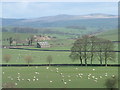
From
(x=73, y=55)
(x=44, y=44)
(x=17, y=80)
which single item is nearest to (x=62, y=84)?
(x=17, y=80)

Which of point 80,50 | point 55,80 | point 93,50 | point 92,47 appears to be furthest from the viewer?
point 92,47

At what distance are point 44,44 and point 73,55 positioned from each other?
235 ft

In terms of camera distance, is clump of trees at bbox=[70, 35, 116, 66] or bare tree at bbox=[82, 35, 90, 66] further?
bare tree at bbox=[82, 35, 90, 66]

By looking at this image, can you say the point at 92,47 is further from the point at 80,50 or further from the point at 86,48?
the point at 80,50

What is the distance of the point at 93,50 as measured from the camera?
68062 mm

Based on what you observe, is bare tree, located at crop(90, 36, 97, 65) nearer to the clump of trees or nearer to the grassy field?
the clump of trees

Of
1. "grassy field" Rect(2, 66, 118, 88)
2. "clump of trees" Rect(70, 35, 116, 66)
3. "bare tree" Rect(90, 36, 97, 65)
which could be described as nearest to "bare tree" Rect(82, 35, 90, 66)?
"clump of trees" Rect(70, 35, 116, 66)

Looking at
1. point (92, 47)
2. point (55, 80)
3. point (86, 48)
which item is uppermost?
point (92, 47)

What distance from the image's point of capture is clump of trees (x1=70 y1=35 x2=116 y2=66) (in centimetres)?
6650

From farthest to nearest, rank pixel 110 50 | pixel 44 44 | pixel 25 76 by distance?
pixel 44 44, pixel 110 50, pixel 25 76

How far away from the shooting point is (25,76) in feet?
152

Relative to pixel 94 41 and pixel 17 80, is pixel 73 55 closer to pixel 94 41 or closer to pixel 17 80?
Answer: pixel 94 41

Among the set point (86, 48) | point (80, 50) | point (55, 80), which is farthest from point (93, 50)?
point (55, 80)

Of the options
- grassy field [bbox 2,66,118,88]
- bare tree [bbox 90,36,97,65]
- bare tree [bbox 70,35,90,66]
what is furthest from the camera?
bare tree [bbox 90,36,97,65]
